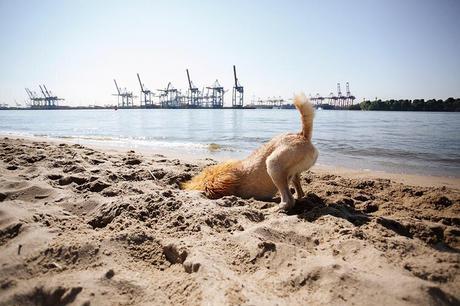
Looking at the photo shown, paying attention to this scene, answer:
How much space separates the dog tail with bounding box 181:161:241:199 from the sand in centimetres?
30

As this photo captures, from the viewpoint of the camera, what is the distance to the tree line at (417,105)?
204 feet

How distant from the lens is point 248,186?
4094 mm

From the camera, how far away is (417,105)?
69.5 meters

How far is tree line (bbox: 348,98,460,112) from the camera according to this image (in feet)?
204

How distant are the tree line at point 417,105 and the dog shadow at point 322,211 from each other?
74.1 meters

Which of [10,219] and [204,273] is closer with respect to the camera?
[204,273]

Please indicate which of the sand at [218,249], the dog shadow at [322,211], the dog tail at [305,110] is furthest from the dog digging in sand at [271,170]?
the sand at [218,249]

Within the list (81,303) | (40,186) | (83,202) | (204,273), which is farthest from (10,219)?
(204,273)

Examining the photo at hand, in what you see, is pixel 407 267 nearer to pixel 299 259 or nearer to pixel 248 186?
pixel 299 259

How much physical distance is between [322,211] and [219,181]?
1.55 meters

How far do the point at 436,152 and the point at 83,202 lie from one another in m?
10.1

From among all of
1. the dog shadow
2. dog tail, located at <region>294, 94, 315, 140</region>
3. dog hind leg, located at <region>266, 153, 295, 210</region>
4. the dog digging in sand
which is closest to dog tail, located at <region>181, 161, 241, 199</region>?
the dog digging in sand

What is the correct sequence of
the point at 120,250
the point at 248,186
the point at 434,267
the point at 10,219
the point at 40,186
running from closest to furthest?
1. the point at 434,267
2. the point at 120,250
3. the point at 10,219
4. the point at 40,186
5. the point at 248,186

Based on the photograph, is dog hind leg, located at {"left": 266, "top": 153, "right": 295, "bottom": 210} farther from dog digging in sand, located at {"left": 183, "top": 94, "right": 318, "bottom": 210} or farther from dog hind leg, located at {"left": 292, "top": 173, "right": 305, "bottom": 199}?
dog hind leg, located at {"left": 292, "top": 173, "right": 305, "bottom": 199}
